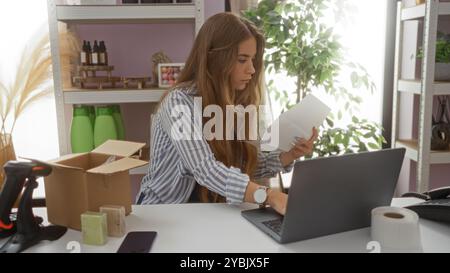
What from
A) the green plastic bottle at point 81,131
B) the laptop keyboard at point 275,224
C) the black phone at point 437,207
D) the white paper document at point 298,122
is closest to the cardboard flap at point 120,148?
the laptop keyboard at point 275,224

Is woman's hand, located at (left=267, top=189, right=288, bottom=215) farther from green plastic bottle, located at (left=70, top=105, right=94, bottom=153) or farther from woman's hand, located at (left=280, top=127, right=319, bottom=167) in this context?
green plastic bottle, located at (left=70, top=105, right=94, bottom=153)

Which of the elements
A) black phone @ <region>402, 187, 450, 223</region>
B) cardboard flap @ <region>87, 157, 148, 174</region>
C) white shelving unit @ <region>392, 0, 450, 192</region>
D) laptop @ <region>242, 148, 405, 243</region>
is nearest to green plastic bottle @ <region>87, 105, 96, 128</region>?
cardboard flap @ <region>87, 157, 148, 174</region>

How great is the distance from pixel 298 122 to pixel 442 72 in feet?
4.05

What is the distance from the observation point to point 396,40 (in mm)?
2684

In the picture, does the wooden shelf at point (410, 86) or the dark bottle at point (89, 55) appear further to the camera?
the wooden shelf at point (410, 86)

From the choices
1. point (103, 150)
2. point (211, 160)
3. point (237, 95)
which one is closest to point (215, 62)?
point (237, 95)

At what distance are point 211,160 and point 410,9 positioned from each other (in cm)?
176

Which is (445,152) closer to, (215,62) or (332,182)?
(215,62)

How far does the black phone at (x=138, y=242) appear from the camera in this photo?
0.90 metres

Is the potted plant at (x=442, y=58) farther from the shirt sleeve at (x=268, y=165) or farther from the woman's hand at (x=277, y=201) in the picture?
the woman's hand at (x=277, y=201)

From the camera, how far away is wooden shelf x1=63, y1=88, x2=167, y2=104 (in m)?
1.99

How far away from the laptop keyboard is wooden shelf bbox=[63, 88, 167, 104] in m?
1.16

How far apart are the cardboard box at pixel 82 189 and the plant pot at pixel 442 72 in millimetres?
A: 1815

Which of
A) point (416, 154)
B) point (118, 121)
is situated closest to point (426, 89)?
point (416, 154)
